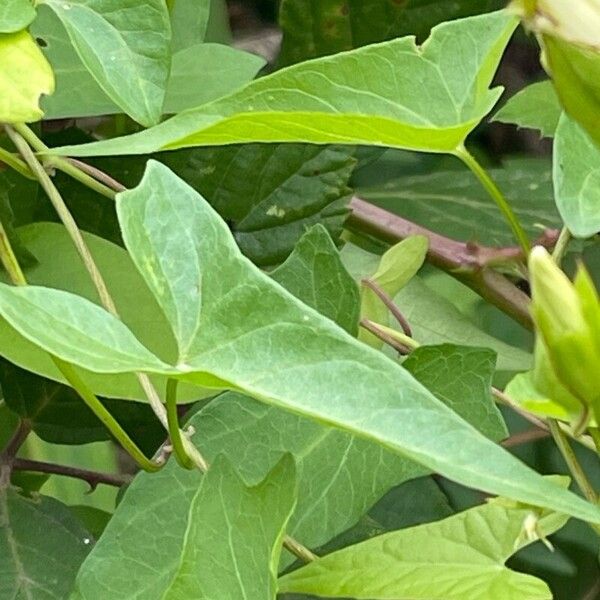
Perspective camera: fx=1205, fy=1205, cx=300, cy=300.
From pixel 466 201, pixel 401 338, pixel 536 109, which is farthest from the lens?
pixel 466 201

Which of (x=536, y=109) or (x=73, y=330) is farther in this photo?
(x=536, y=109)

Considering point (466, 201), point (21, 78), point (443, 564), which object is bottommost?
point (466, 201)

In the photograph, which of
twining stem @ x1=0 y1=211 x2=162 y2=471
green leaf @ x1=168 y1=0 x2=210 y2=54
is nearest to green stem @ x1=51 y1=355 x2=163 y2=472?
twining stem @ x1=0 y1=211 x2=162 y2=471

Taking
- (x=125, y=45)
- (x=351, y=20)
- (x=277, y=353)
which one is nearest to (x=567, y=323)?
(x=277, y=353)

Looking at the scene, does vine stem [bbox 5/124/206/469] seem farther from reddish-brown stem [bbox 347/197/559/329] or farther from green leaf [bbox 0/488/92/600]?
reddish-brown stem [bbox 347/197/559/329]

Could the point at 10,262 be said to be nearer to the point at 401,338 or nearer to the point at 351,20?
the point at 401,338

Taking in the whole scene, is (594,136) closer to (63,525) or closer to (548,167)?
(63,525)

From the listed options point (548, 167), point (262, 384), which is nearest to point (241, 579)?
point (262, 384)
